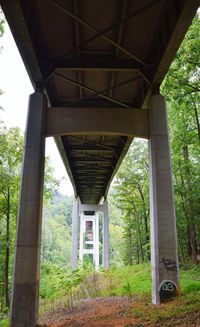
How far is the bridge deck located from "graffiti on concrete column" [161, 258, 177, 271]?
5431 mm

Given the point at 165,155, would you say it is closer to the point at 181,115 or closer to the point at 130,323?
the point at 130,323

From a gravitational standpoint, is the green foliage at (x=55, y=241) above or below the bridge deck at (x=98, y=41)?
below

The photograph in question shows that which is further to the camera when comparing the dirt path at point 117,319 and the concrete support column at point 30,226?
the concrete support column at point 30,226

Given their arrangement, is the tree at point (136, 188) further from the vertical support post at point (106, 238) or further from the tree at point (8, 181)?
the tree at point (8, 181)

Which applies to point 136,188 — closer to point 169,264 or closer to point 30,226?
point 169,264

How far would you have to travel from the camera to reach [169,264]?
9.68 meters

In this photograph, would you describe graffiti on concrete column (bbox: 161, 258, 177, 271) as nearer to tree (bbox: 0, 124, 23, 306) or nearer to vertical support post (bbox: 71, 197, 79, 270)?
tree (bbox: 0, 124, 23, 306)

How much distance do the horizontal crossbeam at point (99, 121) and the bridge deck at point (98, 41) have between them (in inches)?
17.3

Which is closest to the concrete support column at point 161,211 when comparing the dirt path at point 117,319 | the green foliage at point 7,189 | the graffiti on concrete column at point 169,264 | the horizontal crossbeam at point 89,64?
the graffiti on concrete column at point 169,264

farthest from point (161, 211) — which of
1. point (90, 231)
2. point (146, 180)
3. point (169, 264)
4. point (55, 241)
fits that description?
point (55, 241)

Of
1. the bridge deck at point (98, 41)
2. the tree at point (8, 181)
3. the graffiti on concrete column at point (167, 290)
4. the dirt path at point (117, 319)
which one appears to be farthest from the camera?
the tree at point (8, 181)

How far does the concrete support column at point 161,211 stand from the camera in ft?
31.5

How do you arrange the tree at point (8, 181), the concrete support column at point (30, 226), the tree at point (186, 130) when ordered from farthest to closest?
1. the tree at point (8, 181)
2. the tree at point (186, 130)
3. the concrete support column at point (30, 226)

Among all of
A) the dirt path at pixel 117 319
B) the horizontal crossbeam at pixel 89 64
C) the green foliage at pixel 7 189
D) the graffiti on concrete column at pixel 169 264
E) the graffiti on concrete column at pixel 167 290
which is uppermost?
the horizontal crossbeam at pixel 89 64
